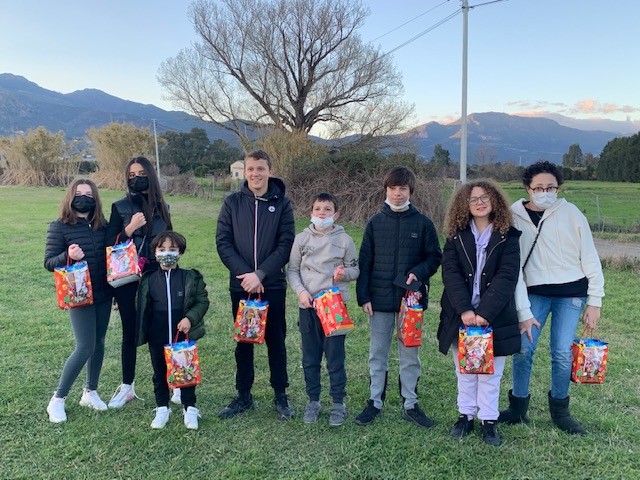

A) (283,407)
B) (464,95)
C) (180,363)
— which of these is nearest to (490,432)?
(283,407)

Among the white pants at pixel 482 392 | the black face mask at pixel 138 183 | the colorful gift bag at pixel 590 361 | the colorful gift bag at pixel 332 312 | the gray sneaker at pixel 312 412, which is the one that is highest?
the black face mask at pixel 138 183

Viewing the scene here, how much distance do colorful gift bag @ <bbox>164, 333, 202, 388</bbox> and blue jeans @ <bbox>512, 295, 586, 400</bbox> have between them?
2.24 metres

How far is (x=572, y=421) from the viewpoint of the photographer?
3.09m

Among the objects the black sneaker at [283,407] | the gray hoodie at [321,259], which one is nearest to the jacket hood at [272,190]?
the gray hoodie at [321,259]

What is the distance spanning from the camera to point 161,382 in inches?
124

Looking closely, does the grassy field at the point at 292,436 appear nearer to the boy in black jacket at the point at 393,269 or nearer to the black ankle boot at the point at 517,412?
the black ankle boot at the point at 517,412

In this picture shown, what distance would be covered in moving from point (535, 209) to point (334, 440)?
2084 mm

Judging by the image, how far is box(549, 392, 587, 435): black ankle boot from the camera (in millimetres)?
3057

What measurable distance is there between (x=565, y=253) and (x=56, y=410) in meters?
3.69

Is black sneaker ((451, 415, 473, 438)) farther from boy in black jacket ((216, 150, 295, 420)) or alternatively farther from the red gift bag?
boy in black jacket ((216, 150, 295, 420))

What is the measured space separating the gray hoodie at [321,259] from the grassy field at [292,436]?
98 cm

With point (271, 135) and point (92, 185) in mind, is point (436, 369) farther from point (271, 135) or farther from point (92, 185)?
point (271, 135)

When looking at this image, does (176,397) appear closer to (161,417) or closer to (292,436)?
(161,417)

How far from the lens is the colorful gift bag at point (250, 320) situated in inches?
124
